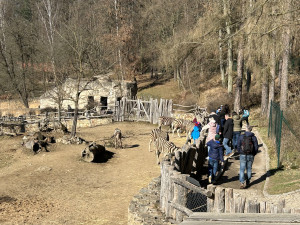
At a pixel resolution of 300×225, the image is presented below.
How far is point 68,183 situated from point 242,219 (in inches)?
405

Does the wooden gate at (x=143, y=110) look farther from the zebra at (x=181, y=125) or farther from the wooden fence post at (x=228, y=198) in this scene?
the wooden fence post at (x=228, y=198)

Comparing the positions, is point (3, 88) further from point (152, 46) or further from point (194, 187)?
point (194, 187)

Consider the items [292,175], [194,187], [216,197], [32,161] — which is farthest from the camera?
[32,161]

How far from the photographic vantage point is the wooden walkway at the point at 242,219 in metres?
3.24

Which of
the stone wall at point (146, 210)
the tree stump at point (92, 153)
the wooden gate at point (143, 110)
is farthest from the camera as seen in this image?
the wooden gate at point (143, 110)

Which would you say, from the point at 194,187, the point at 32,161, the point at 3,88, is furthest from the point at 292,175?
the point at 3,88

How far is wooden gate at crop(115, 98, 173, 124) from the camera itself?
2594cm

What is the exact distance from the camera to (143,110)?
2672 centimetres

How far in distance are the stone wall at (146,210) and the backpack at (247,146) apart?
278 centimetres

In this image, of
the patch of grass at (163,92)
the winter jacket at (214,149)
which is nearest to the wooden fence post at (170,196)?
the winter jacket at (214,149)

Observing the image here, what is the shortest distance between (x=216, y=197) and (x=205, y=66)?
37.8 metres

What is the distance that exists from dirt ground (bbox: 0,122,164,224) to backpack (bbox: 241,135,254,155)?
4023 mm

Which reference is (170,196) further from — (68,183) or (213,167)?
(68,183)

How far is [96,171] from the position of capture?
14.4m
